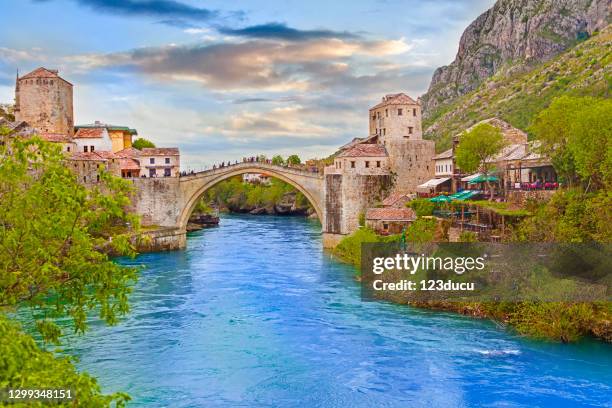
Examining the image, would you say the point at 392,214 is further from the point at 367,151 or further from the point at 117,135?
the point at 117,135

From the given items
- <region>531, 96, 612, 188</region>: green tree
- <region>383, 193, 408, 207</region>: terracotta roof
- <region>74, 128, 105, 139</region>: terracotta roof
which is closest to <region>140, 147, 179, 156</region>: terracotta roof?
<region>74, 128, 105, 139</region>: terracotta roof

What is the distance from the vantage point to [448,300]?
26.7m

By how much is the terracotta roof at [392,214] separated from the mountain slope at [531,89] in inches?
1551

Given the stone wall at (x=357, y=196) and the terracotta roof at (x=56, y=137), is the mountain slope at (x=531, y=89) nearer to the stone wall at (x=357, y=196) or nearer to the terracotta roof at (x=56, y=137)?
the stone wall at (x=357, y=196)

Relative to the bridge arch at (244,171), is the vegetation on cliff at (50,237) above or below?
below

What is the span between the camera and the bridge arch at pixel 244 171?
51219 millimetres

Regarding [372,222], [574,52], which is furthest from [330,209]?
[574,52]

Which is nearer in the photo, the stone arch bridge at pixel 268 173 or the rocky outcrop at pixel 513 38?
the stone arch bridge at pixel 268 173

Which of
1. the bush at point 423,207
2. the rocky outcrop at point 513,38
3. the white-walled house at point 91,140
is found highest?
the rocky outcrop at point 513,38

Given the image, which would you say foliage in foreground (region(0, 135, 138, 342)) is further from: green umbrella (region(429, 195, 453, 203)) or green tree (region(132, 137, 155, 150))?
green tree (region(132, 137, 155, 150))

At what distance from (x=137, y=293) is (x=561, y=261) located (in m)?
19.3

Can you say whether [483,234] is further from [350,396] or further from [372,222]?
[350,396]

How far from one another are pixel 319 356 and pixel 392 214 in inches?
805

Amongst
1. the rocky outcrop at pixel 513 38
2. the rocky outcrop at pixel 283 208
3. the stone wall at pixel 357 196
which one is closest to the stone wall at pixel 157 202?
the stone wall at pixel 357 196
